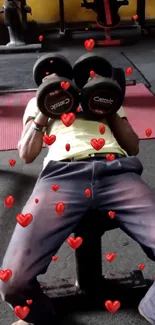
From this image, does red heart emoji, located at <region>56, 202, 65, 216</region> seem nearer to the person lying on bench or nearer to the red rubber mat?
the person lying on bench

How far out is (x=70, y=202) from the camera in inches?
46.6

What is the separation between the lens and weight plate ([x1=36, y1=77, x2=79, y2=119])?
1.22 m

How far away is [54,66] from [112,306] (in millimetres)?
713

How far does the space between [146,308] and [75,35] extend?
12.7 ft

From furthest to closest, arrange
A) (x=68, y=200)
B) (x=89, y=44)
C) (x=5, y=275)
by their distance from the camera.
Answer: (x=89, y=44), (x=68, y=200), (x=5, y=275)

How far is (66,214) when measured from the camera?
3.80 feet

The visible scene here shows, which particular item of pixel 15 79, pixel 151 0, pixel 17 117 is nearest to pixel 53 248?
pixel 17 117

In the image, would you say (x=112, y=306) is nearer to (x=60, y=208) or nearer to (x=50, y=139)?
(x=60, y=208)

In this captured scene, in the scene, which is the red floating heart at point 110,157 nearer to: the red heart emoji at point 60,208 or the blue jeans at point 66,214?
the blue jeans at point 66,214

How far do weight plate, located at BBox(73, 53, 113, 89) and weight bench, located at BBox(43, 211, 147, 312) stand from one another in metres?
0.47

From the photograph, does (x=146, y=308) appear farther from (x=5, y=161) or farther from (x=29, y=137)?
(x=5, y=161)

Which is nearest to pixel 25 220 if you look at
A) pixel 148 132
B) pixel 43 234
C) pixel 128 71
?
pixel 43 234

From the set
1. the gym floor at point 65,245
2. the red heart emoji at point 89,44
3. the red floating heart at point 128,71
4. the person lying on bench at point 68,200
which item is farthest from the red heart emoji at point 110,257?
the red heart emoji at point 89,44

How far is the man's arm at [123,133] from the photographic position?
1.37 m
